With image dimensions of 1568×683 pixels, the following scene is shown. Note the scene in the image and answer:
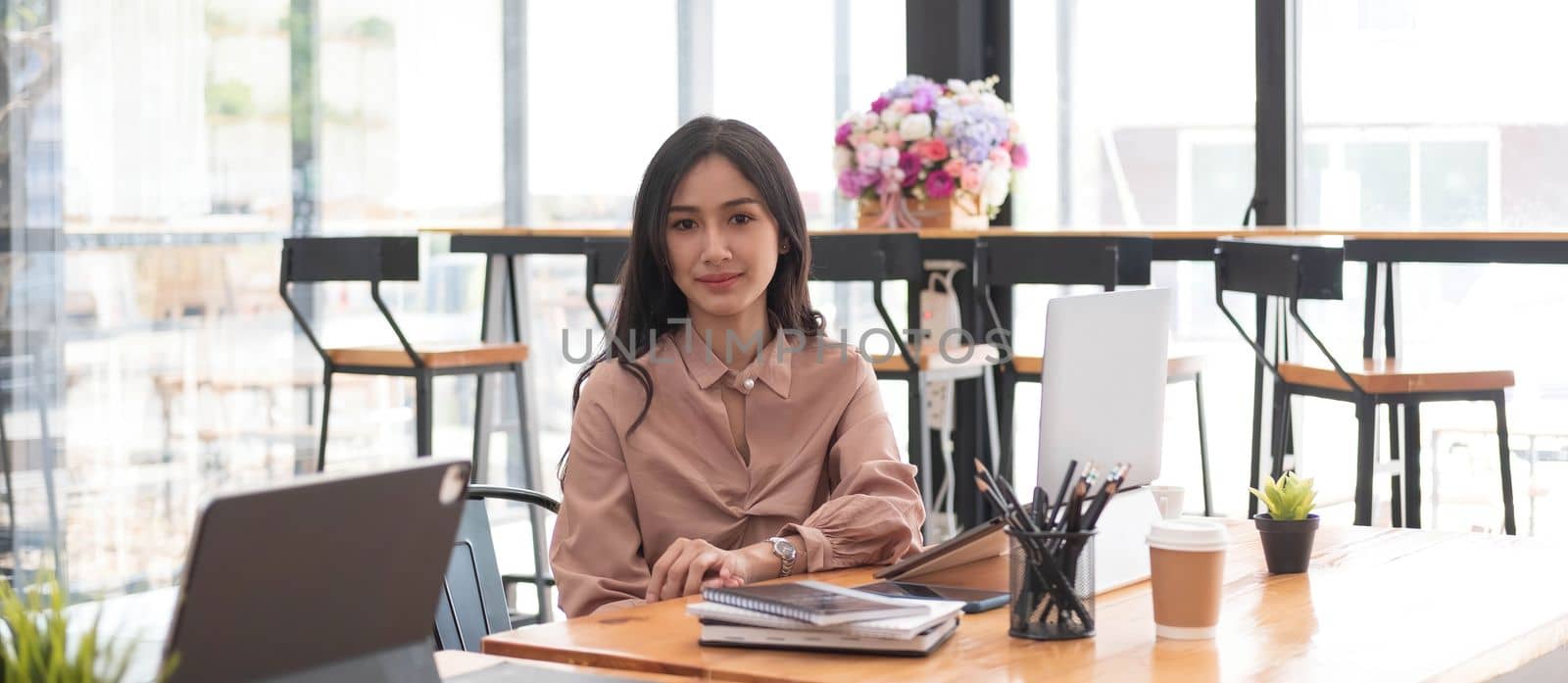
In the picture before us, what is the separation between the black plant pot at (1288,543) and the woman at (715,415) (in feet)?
1.14

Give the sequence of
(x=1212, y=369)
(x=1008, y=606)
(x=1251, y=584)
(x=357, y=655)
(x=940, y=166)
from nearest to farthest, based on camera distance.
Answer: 1. (x=357, y=655)
2. (x=1008, y=606)
3. (x=1251, y=584)
4. (x=940, y=166)
5. (x=1212, y=369)

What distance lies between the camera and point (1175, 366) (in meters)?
3.96

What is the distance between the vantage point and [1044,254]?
3770mm

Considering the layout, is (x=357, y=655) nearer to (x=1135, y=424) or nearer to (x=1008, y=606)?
(x=1008, y=606)

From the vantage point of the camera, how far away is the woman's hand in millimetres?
1620

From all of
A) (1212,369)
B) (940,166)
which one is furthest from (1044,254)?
(1212,369)

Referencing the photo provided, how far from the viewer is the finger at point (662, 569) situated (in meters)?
1.63

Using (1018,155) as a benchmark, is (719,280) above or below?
below

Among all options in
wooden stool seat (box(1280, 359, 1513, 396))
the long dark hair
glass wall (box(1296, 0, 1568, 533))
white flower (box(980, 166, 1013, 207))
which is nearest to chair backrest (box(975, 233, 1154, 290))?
wooden stool seat (box(1280, 359, 1513, 396))

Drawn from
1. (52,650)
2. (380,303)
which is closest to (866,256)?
(380,303)

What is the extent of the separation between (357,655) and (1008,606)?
664 millimetres

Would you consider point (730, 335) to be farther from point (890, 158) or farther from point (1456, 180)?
point (1456, 180)

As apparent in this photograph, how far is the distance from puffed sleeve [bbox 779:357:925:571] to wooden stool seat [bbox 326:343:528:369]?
83.4 inches

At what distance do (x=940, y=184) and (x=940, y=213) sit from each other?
0.09m
